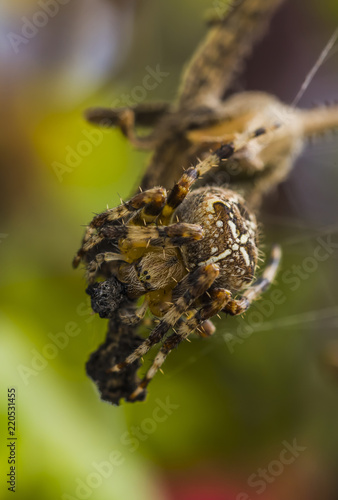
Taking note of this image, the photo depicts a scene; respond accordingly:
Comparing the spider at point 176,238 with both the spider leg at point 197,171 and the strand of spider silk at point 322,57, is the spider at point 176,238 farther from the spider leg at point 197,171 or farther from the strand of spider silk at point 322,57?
the strand of spider silk at point 322,57

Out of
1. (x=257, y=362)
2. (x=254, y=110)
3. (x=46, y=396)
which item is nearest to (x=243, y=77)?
(x=254, y=110)

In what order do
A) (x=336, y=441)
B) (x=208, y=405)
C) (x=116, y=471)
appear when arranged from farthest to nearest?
(x=336, y=441) → (x=208, y=405) → (x=116, y=471)

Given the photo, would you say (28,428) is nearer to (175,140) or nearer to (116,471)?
(116,471)

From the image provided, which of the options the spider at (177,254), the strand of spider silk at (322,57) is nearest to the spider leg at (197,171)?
the spider at (177,254)

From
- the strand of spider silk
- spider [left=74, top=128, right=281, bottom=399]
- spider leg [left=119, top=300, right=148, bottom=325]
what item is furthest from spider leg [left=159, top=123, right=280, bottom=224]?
the strand of spider silk

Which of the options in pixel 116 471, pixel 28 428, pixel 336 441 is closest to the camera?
pixel 28 428

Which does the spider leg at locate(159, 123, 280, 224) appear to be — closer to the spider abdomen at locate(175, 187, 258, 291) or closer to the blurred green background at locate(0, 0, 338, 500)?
the spider abdomen at locate(175, 187, 258, 291)
